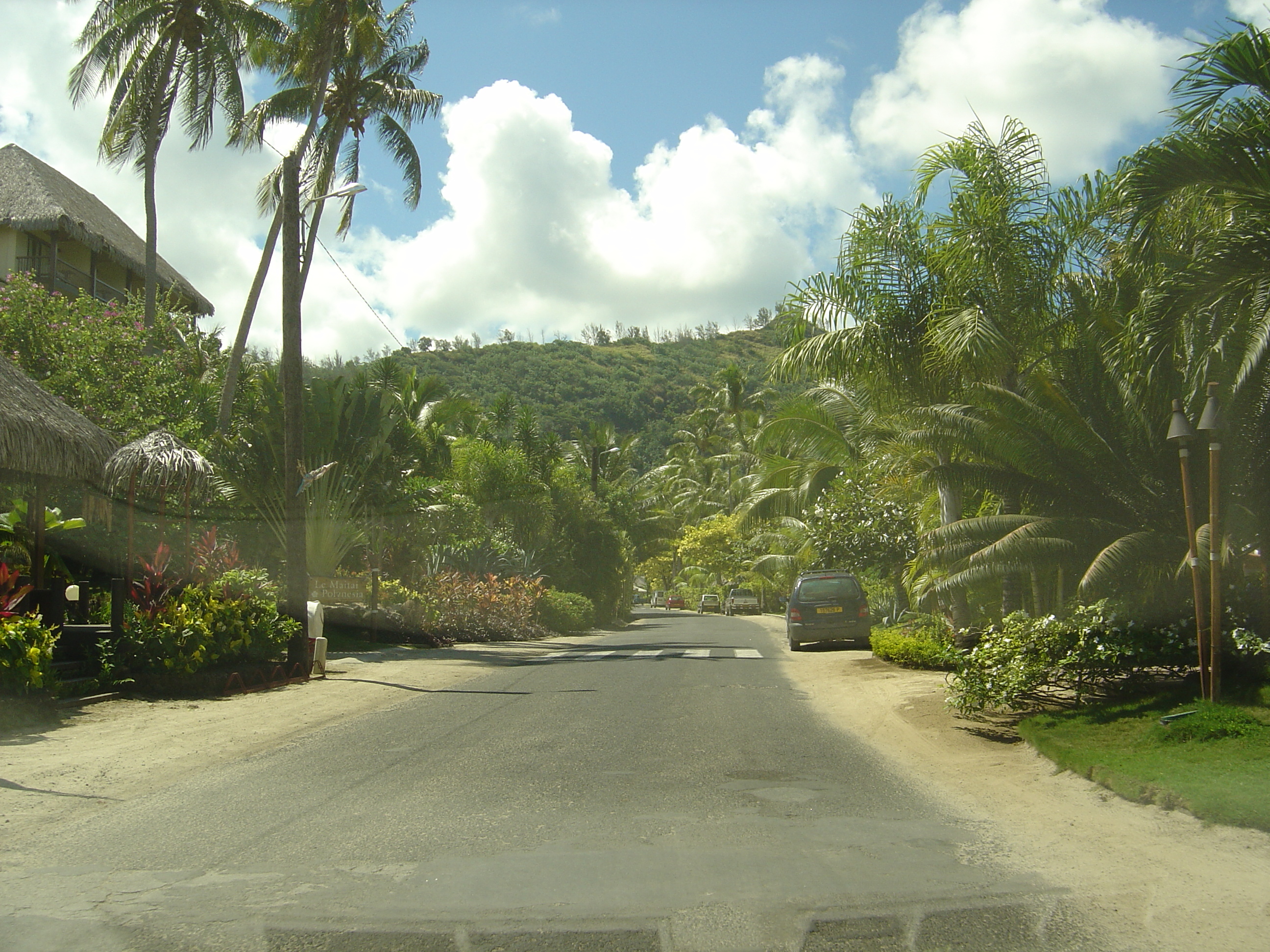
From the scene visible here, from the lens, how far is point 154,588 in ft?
40.3

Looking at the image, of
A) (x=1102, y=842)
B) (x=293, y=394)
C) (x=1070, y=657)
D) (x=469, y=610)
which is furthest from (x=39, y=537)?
(x=469, y=610)

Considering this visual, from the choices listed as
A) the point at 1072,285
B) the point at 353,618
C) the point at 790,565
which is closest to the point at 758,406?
the point at 790,565

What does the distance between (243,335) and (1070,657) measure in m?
19.8

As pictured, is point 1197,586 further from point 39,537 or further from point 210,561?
point 210,561

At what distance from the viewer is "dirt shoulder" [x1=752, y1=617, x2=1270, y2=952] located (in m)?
4.25

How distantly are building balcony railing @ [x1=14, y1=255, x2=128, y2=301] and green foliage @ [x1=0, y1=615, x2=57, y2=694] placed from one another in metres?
17.2

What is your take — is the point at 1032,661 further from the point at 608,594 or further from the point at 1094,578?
the point at 608,594

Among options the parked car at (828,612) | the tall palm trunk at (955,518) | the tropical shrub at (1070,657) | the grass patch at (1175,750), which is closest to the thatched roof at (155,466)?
the tropical shrub at (1070,657)

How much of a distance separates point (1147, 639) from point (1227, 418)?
2.23 meters

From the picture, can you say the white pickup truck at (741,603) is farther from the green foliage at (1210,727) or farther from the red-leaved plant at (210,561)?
the green foliage at (1210,727)

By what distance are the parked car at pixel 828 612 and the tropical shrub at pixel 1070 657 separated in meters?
10.0

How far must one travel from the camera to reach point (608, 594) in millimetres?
41906

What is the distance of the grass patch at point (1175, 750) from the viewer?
5824 millimetres

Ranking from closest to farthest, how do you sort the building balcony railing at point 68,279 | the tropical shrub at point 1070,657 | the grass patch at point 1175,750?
the grass patch at point 1175,750, the tropical shrub at point 1070,657, the building balcony railing at point 68,279
